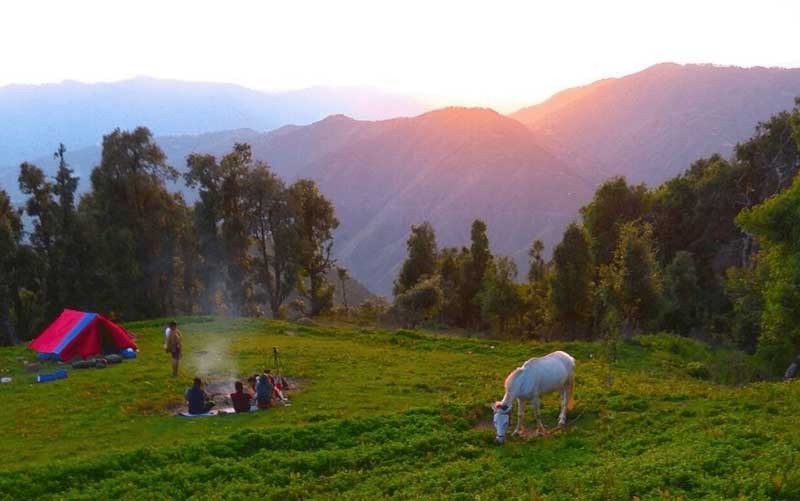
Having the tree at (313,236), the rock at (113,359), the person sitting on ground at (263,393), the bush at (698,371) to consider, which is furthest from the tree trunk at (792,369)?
the tree at (313,236)

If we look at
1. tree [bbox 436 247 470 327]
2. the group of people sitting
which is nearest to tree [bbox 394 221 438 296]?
tree [bbox 436 247 470 327]

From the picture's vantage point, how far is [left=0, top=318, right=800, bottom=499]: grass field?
540 inches

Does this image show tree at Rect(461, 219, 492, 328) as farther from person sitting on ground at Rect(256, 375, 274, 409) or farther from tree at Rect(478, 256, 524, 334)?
person sitting on ground at Rect(256, 375, 274, 409)

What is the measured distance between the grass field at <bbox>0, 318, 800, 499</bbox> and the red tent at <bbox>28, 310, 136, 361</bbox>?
12.4 ft

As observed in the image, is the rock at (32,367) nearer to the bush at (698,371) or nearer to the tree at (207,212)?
the tree at (207,212)

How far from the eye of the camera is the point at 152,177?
52.4 metres

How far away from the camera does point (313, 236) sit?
61188 millimetres

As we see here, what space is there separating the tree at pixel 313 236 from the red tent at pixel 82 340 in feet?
86.8

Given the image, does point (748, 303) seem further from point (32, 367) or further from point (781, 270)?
point (32, 367)

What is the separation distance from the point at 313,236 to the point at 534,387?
45.7m

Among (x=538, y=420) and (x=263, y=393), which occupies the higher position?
(x=263, y=393)

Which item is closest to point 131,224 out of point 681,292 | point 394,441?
point 394,441

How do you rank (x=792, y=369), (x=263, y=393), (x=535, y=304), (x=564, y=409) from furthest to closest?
(x=535, y=304)
(x=792, y=369)
(x=263, y=393)
(x=564, y=409)

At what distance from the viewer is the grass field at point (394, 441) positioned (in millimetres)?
13719
